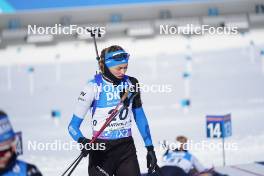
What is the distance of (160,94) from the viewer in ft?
32.8

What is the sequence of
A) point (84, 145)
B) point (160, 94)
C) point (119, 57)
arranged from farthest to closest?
point (160, 94)
point (119, 57)
point (84, 145)

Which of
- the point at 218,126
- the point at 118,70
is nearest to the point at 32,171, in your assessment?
the point at 118,70

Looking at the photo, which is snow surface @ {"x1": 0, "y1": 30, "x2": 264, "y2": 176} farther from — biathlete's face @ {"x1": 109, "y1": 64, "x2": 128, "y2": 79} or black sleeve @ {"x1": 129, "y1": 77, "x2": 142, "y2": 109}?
biathlete's face @ {"x1": 109, "y1": 64, "x2": 128, "y2": 79}

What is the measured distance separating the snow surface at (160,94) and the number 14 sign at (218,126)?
2.18ft

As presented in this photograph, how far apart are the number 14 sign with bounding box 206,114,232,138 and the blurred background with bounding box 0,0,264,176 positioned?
79.2 inches

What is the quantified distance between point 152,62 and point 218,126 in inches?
275

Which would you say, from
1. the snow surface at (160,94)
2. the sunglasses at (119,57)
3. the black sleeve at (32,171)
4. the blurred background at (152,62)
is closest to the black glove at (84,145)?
the sunglasses at (119,57)

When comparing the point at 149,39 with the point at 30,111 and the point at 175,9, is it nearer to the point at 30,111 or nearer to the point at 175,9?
the point at 175,9

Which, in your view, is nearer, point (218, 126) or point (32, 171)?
point (32, 171)

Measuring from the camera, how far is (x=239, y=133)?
678 cm

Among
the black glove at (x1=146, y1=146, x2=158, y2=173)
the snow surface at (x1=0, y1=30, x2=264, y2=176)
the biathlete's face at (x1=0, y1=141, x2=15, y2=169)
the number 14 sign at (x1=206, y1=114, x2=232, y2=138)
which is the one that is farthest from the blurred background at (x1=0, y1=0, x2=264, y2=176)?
the biathlete's face at (x1=0, y1=141, x2=15, y2=169)

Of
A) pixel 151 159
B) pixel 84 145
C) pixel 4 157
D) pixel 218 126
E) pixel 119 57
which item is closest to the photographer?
pixel 4 157

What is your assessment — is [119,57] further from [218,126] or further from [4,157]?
[218,126]

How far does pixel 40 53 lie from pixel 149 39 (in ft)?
10.3
